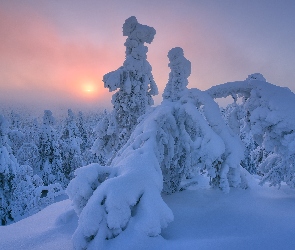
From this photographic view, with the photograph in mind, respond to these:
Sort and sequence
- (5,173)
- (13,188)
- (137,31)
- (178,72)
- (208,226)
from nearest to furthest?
(208,226) < (137,31) < (178,72) < (5,173) < (13,188)

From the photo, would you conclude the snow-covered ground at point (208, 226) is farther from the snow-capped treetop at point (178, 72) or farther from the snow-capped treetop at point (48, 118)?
the snow-capped treetop at point (48, 118)

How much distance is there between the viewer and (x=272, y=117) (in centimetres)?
511

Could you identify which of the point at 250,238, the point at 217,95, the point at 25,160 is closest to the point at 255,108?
the point at 217,95

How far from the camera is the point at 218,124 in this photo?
535cm

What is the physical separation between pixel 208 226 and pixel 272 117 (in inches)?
112

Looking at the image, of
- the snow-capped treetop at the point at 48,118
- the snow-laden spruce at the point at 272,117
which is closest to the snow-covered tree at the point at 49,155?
the snow-capped treetop at the point at 48,118

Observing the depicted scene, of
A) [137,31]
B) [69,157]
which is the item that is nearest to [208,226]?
[137,31]

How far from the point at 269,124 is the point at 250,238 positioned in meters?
2.90

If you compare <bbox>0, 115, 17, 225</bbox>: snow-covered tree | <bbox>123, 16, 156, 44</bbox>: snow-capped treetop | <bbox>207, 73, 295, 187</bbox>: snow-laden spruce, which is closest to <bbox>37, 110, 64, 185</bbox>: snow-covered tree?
<bbox>0, 115, 17, 225</bbox>: snow-covered tree

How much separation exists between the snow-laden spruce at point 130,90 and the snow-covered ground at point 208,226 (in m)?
6.79

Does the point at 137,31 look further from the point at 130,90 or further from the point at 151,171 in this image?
the point at 151,171

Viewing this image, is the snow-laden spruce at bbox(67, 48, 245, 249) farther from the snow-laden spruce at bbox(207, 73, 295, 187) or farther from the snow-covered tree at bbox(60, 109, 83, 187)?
the snow-covered tree at bbox(60, 109, 83, 187)

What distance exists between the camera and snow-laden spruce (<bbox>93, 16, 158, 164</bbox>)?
12266mm

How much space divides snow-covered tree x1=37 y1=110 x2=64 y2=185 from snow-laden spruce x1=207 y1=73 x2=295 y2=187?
69.5ft
